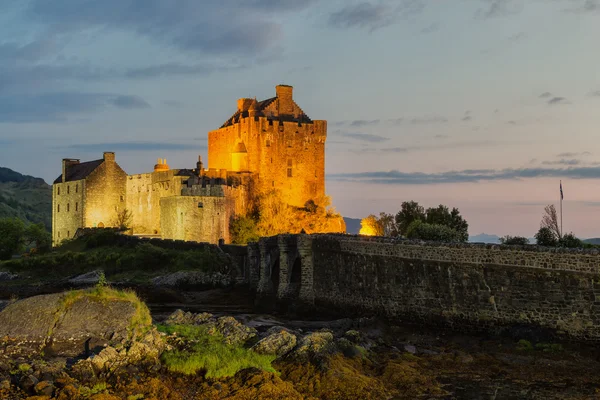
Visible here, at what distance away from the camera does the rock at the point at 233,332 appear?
82.9ft

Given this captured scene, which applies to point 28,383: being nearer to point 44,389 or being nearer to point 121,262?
point 44,389

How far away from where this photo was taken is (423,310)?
2969 cm

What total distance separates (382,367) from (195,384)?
6128 millimetres

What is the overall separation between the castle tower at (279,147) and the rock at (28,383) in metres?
57.8

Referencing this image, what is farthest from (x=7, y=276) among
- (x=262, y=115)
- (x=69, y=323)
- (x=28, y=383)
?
(x=28, y=383)

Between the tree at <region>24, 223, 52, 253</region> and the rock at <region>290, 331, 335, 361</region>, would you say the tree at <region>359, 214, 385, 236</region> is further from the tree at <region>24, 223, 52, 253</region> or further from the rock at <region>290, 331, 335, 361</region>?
the rock at <region>290, 331, 335, 361</region>

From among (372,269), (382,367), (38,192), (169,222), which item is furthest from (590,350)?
(38,192)

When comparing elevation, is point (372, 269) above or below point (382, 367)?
above

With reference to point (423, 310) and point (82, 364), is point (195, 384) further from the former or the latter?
point (423, 310)

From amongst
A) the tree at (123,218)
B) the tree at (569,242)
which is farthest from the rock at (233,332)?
the tree at (123,218)

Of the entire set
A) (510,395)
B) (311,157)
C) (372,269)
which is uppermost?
(311,157)

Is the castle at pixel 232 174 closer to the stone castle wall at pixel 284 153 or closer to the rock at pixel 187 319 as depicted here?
the stone castle wall at pixel 284 153

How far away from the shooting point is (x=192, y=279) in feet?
165

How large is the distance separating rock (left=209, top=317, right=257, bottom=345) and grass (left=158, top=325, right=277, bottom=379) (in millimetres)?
727
